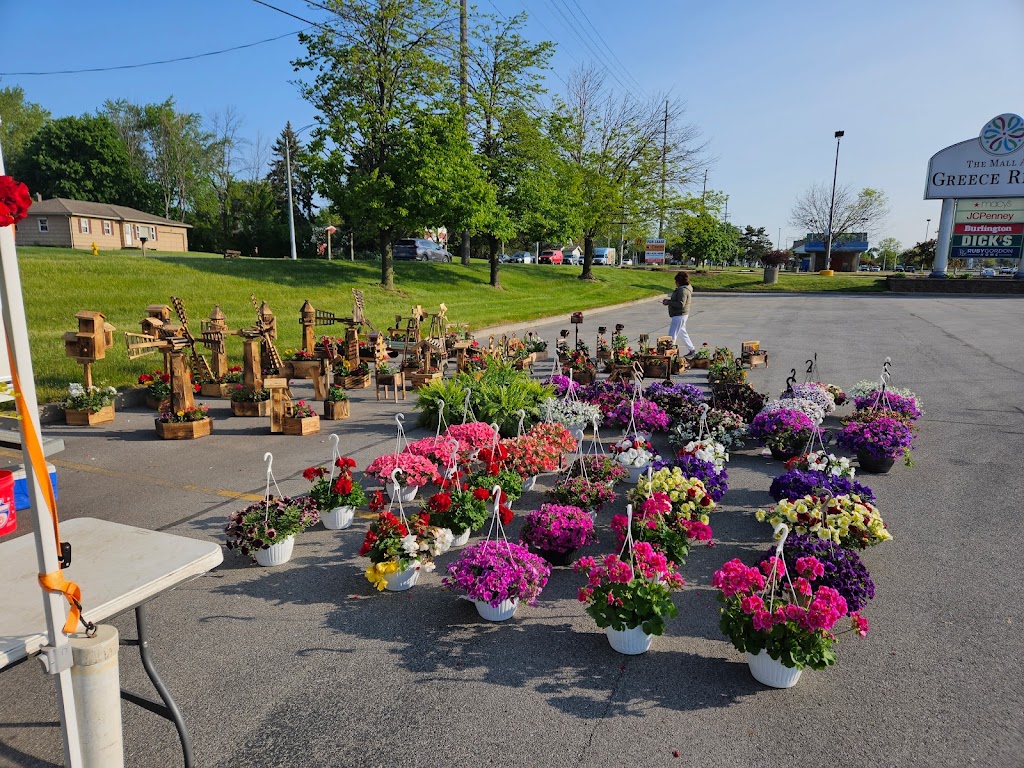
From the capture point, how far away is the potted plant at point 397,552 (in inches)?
180

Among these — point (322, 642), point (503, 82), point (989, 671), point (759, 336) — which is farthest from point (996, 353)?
point (503, 82)

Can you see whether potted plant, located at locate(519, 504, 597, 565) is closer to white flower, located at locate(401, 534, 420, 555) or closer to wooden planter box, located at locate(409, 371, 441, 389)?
white flower, located at locate(401, 534, 420, 555)

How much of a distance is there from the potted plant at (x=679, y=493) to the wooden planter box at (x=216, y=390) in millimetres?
8025

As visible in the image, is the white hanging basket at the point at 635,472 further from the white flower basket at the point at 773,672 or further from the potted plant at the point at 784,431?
the white flower basket at the point at 773,672

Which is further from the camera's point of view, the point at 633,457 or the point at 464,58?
the point at 464,58

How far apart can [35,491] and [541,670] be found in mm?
2820

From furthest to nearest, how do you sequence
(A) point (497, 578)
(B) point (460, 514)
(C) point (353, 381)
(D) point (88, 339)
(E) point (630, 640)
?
(C) point (353, 381), (D) point (88, 339), (B) point (460, 514), (A) point (497, 578), (E) point (630, 640)

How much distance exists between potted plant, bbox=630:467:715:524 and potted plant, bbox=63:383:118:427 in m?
7.94

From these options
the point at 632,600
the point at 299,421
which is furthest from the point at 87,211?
the point at 632,600

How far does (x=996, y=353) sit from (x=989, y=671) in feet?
51.0

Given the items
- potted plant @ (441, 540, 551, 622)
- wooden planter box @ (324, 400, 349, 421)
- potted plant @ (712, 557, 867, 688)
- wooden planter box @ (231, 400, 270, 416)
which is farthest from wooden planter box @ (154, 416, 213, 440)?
potted plant @ (712, 557, 867, 688)

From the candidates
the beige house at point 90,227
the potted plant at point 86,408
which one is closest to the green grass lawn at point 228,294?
the potted plant at point 86,408

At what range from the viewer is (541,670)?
381cm

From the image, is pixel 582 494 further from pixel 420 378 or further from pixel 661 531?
pixel 420 378
